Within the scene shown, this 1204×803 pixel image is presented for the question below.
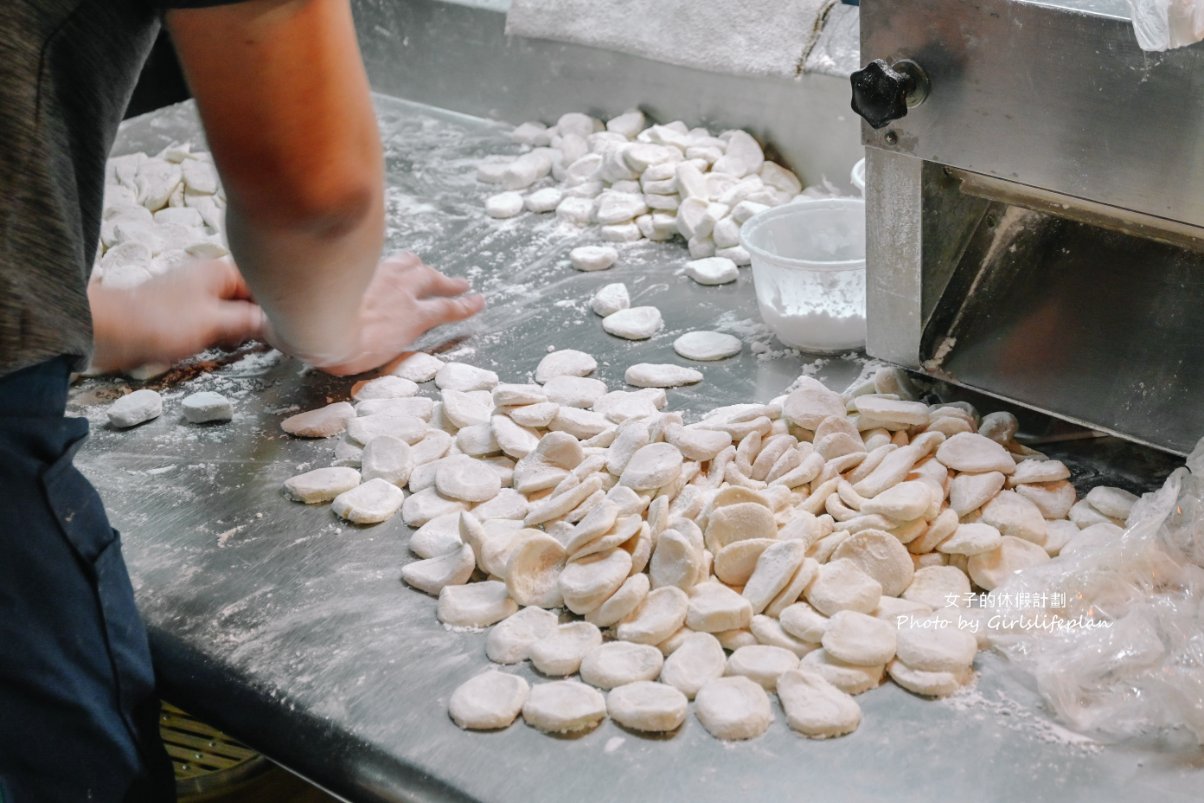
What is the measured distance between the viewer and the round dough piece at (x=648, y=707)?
3.78 feet

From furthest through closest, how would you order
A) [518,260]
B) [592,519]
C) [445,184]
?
[445,184], [518,260], [592,519]

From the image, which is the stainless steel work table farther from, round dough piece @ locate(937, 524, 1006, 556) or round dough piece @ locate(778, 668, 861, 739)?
round dough piece @ locate(937, 524, 1006, 556)

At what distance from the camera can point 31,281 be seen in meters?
1.00

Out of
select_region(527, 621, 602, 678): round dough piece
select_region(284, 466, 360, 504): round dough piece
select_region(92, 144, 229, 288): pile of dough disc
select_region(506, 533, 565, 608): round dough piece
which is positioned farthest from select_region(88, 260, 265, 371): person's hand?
select_region(527, 621, 602, 678): round dough piece

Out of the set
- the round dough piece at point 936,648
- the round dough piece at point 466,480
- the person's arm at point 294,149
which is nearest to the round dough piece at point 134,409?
the round dough piece at point 466,480

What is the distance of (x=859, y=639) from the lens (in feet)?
3.99

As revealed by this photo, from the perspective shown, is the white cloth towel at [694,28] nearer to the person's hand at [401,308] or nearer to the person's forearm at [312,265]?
the person's hand at [401,308]

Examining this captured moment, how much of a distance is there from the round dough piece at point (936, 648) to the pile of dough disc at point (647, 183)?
43.0 inches

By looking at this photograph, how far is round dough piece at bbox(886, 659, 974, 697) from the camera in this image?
1180 millimetres

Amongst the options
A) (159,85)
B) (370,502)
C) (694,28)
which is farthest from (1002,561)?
(159,85)

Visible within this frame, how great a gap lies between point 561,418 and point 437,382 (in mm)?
297

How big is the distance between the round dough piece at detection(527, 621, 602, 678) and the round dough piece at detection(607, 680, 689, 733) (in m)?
0.07

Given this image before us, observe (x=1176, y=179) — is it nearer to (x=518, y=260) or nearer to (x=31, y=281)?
(x=31, y=281)

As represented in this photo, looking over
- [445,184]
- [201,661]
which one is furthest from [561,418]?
[445,184]
